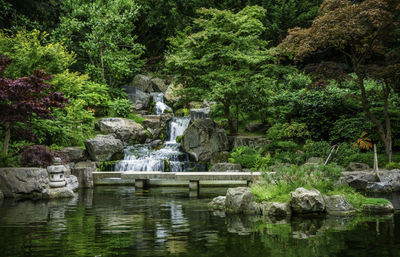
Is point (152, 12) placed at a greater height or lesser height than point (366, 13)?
greater

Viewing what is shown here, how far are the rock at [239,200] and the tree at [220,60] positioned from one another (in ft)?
26.7

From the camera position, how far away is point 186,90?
1836cm

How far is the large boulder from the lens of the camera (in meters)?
18.3

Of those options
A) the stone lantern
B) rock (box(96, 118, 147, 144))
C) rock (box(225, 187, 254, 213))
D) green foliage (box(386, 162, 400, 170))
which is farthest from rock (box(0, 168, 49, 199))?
green foliage (box(386, 162, 400, 170))

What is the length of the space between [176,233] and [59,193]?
21.7 feet

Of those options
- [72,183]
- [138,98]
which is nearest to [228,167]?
[72,183]

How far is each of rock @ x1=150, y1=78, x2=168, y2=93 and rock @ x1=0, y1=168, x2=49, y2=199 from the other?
16.8 metres

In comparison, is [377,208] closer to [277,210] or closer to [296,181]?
[296,181]

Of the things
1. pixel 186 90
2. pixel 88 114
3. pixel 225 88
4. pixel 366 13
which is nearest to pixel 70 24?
pixel 88 114

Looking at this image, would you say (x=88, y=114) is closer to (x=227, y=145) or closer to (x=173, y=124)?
(x=173, y=124)

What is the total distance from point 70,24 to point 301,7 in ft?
52.0

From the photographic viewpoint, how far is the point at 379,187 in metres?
12.3

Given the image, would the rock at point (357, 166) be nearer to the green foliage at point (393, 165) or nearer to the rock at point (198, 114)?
the green foliage at point (393, 165)

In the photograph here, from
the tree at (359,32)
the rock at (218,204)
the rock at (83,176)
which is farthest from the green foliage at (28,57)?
the rock at (218,204)
